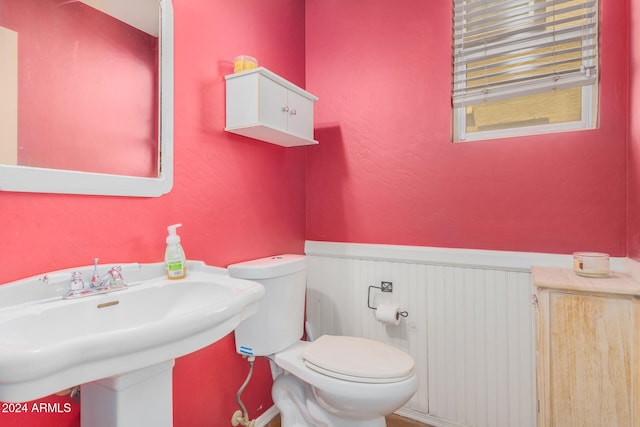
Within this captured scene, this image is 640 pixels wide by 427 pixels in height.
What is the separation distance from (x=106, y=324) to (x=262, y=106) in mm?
935

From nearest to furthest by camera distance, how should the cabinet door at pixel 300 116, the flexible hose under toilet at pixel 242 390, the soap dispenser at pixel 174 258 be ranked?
1. the soap dispenser at pixel 174 258
2. the flexible hose under toilet at pixel 242 390
3. the cabinet door at pixel 300 116

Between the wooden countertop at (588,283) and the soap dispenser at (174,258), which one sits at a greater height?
the soap dispenser at (174,258)

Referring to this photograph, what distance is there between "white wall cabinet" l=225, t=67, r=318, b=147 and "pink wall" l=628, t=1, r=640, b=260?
1.29 m

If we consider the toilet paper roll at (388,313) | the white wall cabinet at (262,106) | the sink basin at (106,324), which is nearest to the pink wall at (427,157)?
the toilet paper roll at (388,313)

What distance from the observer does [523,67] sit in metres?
1.51

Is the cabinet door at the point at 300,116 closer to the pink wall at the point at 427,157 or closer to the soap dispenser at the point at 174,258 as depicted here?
the pink wall at the point at 427,157

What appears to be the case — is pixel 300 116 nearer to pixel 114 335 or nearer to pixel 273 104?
pixel 273 104

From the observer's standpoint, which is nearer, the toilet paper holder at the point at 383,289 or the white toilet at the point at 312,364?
the white toilet at the point at 312,364

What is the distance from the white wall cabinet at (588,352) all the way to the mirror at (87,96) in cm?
137

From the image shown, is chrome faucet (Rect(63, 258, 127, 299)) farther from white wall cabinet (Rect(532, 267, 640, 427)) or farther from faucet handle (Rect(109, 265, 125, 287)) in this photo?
white wall cabinet (Rect(532, 267, 640, 427))

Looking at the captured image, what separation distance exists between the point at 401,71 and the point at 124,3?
124cm

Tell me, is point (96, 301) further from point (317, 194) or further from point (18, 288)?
point (317, 194)

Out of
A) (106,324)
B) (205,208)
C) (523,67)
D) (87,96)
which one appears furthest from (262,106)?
(523,67)

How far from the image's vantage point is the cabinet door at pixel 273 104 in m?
1.38
